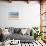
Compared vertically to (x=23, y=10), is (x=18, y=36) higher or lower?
lower

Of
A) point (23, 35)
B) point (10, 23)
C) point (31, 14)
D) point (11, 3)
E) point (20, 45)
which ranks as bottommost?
point (20, 45)

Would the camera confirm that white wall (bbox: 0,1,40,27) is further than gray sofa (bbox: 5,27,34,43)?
Yes

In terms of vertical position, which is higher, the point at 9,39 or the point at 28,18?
the point at 28,18

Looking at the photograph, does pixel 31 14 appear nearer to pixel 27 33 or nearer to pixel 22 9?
pixel 22 9

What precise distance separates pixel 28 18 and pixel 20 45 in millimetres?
941

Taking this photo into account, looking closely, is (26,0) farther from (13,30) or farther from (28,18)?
(13,30)

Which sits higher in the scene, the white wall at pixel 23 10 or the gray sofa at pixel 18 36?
the white wall at pixel 23 10

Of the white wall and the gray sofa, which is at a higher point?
the white wall

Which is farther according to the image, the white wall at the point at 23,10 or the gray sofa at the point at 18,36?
the white wall at the point at 23,10

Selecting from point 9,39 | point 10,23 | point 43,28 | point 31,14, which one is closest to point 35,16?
point 31,14

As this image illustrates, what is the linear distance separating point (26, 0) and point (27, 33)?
1104 millimetres

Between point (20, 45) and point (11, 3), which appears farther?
point (11, 3)

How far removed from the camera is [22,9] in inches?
175

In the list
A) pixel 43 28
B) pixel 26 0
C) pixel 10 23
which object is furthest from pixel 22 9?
pixel 43 28
